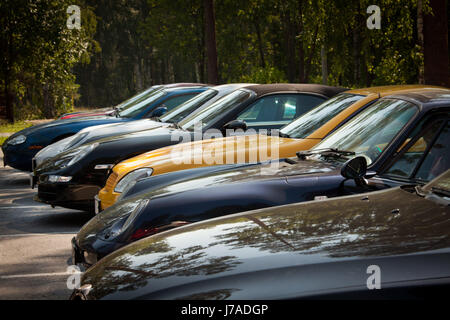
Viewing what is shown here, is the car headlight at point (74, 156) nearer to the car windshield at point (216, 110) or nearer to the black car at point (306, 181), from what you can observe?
the car windshield at point (216, 110)

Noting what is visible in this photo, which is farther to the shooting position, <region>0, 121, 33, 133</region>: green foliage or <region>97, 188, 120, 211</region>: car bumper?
<region>0, 121, 33, 133</region>: green foliage

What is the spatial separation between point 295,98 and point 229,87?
5.91 feet

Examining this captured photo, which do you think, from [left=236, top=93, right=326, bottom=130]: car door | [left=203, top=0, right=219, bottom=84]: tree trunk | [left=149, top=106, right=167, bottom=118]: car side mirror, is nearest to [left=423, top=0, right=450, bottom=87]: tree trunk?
[left=236, top=93, right=326, bottom=130]: car door

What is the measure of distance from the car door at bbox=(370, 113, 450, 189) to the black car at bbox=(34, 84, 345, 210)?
12.0 feet

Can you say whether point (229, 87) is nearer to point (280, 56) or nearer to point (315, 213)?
point (315, 213)

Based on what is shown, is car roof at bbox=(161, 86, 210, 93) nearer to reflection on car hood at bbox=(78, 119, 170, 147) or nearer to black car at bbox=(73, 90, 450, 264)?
reflection on car hood at bbox=(78, 119, 170, 147)

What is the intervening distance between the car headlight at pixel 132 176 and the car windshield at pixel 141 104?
5.92 meters

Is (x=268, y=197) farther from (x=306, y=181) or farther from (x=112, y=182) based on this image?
(x=112, y=182)

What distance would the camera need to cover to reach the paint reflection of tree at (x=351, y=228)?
7.46 feet

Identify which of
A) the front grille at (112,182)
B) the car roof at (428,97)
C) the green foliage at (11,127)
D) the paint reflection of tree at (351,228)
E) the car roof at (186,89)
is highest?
the car roof at (428,97)

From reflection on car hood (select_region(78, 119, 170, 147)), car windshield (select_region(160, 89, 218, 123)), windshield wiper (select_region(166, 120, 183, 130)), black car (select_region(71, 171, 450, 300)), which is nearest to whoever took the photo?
black car (select_region(71, 171, 450, 300))

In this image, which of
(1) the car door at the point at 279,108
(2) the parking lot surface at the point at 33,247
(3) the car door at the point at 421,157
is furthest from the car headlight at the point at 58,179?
(3) the car door at the point at 421,157

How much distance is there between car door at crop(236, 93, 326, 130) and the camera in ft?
28.6
